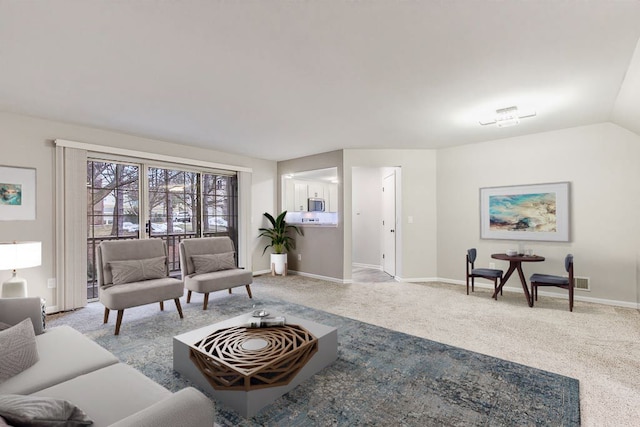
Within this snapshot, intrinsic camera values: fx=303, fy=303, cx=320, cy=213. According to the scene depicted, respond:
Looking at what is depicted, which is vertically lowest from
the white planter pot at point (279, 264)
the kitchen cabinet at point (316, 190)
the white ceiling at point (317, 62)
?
the white planter pot at point (279, 264)

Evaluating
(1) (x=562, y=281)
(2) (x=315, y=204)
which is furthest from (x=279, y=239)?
(1) (x=562, y=281)

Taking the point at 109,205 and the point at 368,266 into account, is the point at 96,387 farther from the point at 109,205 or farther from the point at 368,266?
the point at 368,266

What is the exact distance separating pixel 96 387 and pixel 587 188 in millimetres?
5501

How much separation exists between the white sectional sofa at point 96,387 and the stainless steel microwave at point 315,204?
216 inches

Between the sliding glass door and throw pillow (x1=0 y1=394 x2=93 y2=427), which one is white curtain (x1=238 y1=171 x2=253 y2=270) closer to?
the sliding glass door

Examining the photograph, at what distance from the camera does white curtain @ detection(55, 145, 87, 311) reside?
376 cm

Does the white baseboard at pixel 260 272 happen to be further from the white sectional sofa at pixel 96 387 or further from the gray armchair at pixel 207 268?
the white sectional sofa at pixel 96 387

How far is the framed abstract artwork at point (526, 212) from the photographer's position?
4.29 m

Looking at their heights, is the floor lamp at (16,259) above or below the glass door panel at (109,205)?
below

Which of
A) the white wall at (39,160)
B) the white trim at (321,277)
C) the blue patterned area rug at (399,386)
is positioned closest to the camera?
the blue patterned area rug at (399,386)

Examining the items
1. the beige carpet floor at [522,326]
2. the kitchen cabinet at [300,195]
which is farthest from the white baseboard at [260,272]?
the kitchen cabinet at [300,195]

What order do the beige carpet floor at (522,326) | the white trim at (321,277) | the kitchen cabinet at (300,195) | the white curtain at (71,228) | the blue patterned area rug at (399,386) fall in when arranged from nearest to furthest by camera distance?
the blue patterned area rug at (399,386), the beige carpet floor at (522,326), the white curtain at (71,228), the white trim at (321,277), the kitchen cabinet at (300,195)

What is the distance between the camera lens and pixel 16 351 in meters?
1.51

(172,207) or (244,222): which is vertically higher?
(172,207)
